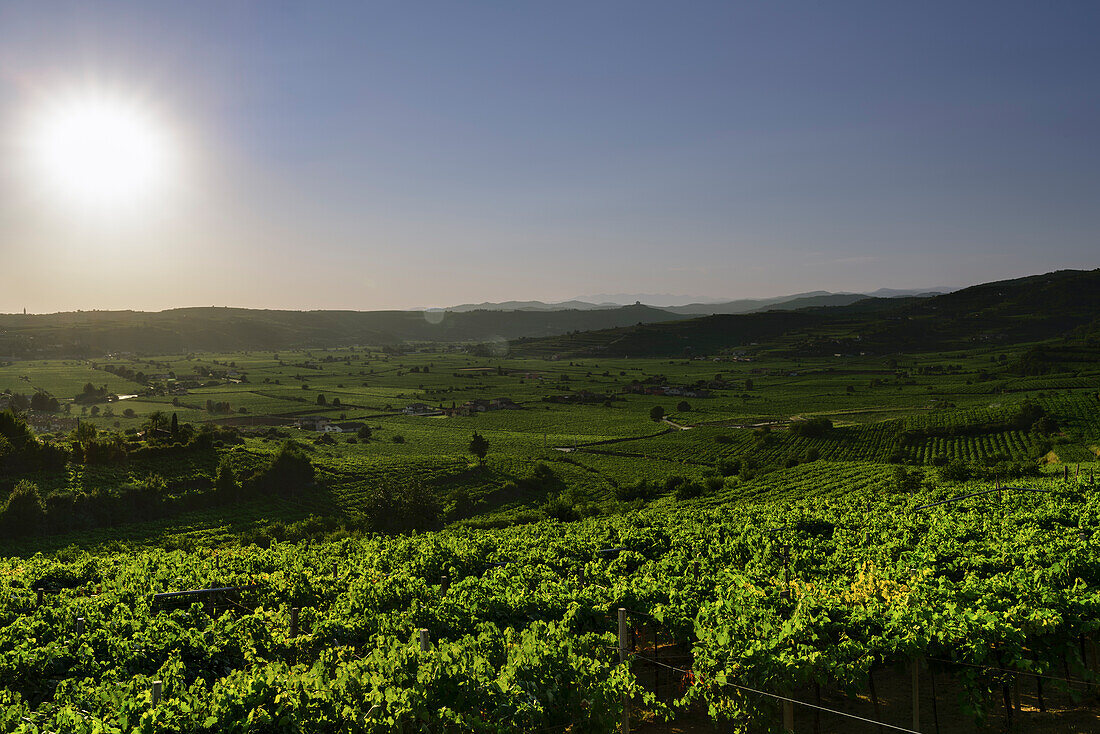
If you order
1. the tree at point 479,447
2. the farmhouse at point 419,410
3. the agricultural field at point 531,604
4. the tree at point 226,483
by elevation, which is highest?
the agricultural field at point 531,604

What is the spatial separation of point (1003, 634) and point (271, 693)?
13.8m

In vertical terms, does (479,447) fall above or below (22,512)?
below

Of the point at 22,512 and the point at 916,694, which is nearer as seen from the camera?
the point at 916,694

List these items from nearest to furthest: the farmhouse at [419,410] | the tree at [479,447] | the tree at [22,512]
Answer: the tree at [22,512] < the tree at [479,447] < the farmhouse at [419,410]

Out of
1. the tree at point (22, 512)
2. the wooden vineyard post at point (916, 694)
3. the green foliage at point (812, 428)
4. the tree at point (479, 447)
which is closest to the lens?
the wooden vineyard post at point (916, 694)

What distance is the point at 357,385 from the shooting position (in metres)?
197

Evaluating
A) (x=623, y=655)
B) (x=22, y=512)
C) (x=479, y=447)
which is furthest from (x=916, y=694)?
(x=479, y=447)

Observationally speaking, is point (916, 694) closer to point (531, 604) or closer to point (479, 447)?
point (531, 604)

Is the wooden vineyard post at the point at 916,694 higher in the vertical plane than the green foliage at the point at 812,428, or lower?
higher

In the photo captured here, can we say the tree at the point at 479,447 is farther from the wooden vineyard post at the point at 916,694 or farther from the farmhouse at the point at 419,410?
the wooden vineyard post at the point at 916,694

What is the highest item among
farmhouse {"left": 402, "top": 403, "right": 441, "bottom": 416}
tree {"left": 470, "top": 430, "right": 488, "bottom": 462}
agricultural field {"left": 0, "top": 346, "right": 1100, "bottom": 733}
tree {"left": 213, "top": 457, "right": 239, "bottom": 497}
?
agricultural field {"left": 0, "top": 346, "right": 1100, "bottom": 733}

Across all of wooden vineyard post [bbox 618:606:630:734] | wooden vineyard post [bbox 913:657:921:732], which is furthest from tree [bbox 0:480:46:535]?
wooden vineyard post [bbox 913:657:921:732]

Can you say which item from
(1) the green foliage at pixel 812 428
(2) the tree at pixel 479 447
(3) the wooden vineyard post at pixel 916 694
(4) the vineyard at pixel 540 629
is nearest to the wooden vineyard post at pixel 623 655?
(4) the vineyard at pixel 540 629

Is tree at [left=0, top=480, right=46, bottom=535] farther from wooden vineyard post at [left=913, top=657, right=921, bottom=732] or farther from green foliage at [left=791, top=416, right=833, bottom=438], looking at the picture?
green foliage at [left=791, top=416, right=833, bottom=438]
